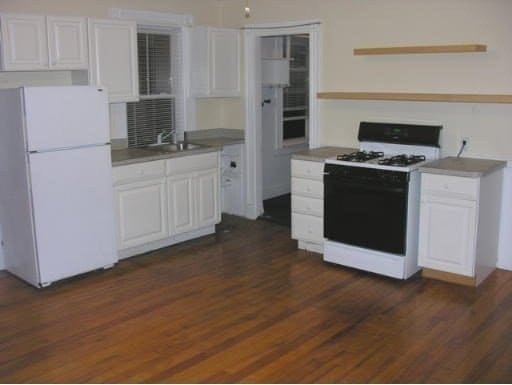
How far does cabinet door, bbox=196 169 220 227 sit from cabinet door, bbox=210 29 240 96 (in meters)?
0.98

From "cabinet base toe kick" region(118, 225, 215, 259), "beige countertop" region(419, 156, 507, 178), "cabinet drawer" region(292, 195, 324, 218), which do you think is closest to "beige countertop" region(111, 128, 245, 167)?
"cabinet base toe kick" region(118, 225, 215, 259)

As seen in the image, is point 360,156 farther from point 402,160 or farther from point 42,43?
point 42,43

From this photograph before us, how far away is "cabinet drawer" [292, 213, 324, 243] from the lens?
5066 millimetres

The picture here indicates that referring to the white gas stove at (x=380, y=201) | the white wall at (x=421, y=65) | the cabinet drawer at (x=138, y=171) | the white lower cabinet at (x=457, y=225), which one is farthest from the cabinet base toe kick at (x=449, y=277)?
the cabinet drawer at (x=138, y=171)

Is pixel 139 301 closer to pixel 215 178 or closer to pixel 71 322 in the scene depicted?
pixel 71 322

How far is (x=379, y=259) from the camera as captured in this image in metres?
4.55

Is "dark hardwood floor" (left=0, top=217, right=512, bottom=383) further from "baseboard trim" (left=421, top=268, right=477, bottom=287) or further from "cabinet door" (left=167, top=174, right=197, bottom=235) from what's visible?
"cabinet door" (left=167, top=174, right=197, bottom=235)

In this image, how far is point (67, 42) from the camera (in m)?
4.64

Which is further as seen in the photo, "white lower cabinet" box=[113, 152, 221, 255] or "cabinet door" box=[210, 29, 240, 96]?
"cabinet door" box=[210, 29, 240, 96]

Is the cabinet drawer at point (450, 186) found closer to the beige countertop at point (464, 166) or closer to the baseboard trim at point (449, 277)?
the beige countertop at point (464, 166)

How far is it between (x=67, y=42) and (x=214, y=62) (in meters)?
1.75

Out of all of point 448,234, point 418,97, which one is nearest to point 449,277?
point 448,234

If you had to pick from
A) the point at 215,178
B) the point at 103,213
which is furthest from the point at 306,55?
the point at 103,213

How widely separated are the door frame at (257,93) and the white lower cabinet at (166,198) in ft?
2.23
